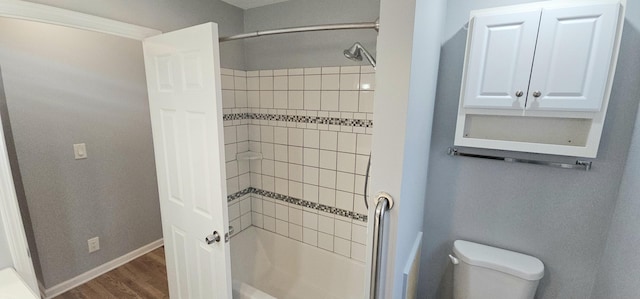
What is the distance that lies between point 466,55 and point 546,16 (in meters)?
0.33

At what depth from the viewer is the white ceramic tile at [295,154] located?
2139 mm

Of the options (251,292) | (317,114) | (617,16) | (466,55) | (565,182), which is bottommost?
(251,292)

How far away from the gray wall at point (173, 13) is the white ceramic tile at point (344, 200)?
139 cm

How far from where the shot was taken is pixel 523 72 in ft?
4.08

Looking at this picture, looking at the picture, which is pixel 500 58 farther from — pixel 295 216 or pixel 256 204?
pixel 256 204

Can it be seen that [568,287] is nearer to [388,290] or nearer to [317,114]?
[388,290]

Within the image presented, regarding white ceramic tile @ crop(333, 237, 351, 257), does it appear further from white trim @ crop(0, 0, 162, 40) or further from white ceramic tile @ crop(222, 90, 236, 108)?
white trim @ crop(0, 0, 162, 40)

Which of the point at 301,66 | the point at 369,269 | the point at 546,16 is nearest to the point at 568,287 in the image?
the point at 369,269

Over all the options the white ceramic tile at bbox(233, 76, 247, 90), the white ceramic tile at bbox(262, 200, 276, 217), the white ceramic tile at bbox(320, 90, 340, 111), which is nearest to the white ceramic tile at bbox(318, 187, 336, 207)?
the white ceramic tile at bbox(262, 200, 276, 217)

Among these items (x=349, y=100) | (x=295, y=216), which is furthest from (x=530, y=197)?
(x=295, y=216)

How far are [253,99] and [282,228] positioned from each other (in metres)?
1.18

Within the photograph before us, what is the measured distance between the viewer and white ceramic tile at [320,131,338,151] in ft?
6.47

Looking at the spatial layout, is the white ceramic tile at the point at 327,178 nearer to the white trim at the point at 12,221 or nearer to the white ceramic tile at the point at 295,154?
the white ceramic tile at the point at 295,154

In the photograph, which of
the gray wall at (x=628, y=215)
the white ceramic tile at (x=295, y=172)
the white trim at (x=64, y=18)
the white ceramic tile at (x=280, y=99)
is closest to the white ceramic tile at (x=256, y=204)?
the white ceramic tile at (x=295, y=172)
